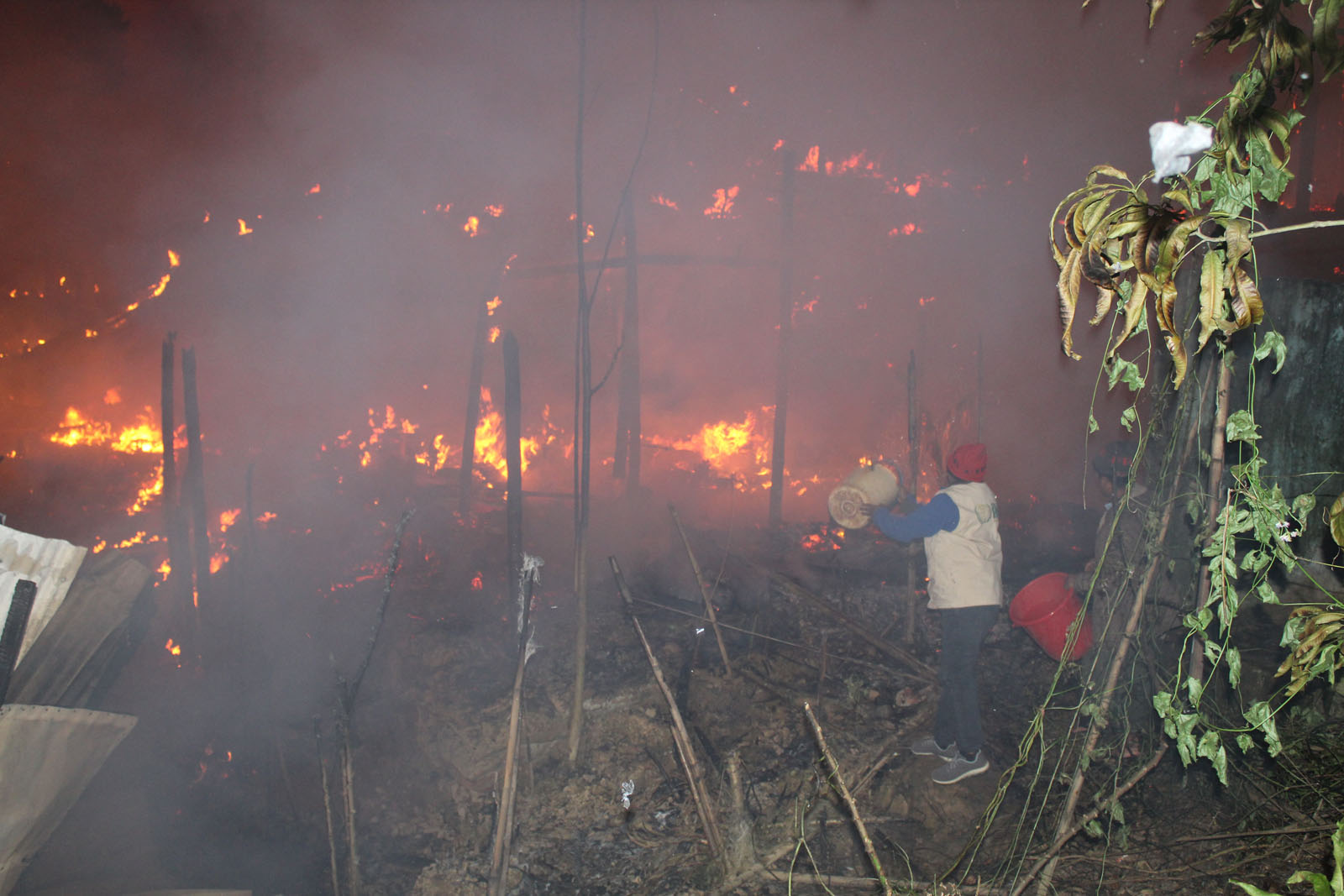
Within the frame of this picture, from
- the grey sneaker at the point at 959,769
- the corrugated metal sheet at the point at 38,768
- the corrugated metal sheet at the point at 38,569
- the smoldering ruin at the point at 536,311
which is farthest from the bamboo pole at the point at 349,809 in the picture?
the grey sneaker at the point at 959,769

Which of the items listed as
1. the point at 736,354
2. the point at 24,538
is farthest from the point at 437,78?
the point at 24,538

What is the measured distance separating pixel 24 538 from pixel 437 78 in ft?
37.3

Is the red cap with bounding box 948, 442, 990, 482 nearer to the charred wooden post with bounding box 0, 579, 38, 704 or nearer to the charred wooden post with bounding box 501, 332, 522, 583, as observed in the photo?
the charred wooden post with bounding box 501, 332, 522, 583

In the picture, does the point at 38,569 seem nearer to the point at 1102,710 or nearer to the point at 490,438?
the point at 1102,710

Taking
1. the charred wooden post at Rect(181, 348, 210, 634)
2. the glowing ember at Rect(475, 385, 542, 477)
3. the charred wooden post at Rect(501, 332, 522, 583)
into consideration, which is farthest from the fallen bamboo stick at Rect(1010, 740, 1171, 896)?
the glowing ember at Rect(475, 385, 542, 477)

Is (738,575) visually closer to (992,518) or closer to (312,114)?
(992,518)

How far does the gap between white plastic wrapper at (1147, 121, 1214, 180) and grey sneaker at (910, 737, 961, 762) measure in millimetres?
4196

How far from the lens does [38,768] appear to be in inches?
136

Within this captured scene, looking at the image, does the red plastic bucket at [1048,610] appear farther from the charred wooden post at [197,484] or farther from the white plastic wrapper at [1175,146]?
the charred wooden post at [197,484]

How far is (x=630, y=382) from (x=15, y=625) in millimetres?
7052

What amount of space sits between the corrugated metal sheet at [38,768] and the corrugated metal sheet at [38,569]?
337 millimetres

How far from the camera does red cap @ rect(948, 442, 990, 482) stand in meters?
4.58

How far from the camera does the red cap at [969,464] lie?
4582 millimetres

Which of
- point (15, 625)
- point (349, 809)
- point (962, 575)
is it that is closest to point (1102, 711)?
point (962, 575)
